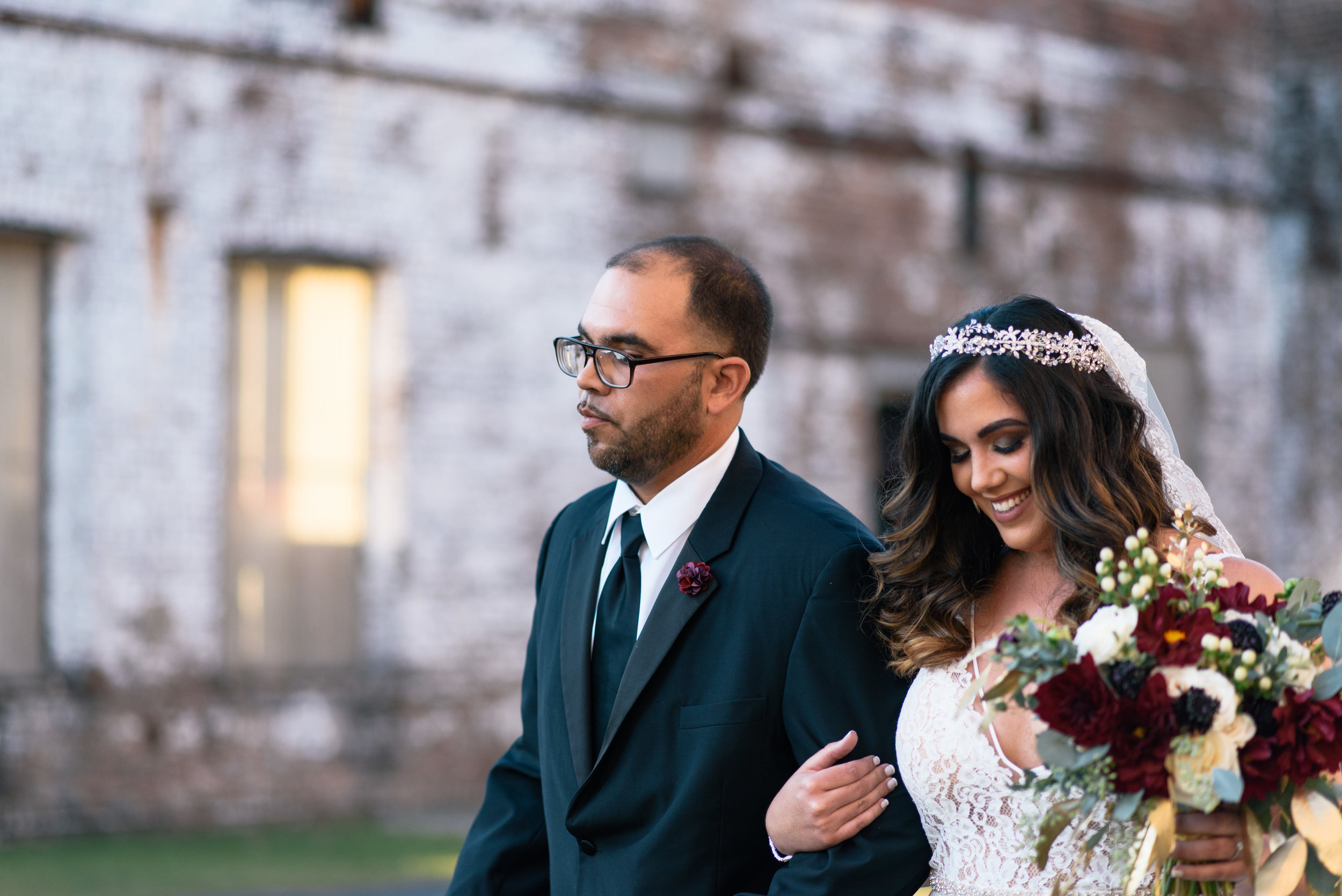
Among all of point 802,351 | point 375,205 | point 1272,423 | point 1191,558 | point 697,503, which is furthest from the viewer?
point 1272,423

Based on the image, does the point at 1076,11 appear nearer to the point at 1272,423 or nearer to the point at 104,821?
the point at 1272,423

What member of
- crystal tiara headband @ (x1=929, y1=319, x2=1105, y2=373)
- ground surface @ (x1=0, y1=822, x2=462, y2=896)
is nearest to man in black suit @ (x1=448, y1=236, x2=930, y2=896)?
crystal tiara headband @ (x1=929, y1=319, x2=1105, y2=373)

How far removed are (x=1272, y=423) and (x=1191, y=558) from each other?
11462mm

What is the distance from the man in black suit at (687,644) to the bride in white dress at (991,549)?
62 millimetres

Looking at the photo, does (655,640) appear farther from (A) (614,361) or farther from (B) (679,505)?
(A) (614,361)

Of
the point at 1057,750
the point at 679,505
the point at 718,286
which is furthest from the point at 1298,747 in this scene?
the point at 718,286

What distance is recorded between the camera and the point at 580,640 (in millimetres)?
2992

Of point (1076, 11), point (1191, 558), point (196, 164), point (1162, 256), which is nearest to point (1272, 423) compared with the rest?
point (1162, 256)

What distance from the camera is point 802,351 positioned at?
35.7 ft

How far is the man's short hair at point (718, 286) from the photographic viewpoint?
10.00 feet

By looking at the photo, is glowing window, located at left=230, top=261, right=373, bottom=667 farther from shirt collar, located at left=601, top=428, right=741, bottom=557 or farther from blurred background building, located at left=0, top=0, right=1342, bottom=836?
shirt collar, located at left=601, top=428, right=741, bottom=557

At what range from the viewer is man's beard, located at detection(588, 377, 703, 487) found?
2977 mm

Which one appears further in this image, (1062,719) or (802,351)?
(802,351)

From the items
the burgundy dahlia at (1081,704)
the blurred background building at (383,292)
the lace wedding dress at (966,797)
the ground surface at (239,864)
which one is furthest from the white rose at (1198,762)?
the blurred background building at (383,292)
